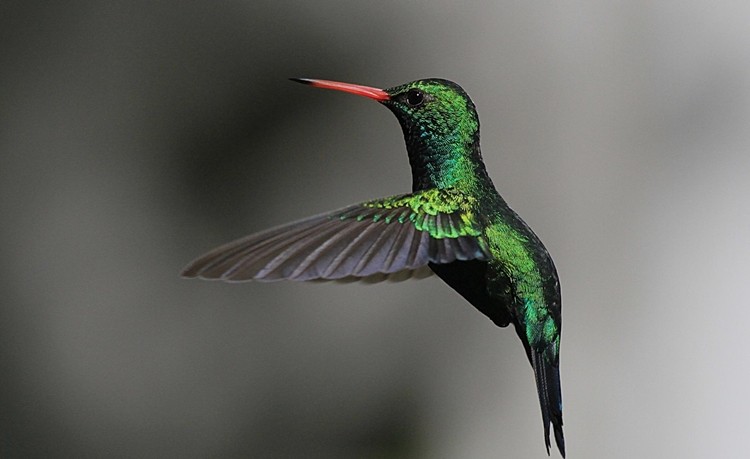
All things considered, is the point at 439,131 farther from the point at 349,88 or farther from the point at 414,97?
the point at 349,88

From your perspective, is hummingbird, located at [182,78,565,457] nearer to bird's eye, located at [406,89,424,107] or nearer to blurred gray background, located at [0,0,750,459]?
bird's eye, located at [406,89,424,107]

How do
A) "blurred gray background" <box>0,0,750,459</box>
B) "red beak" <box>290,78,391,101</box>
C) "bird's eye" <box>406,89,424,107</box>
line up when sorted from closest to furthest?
"red beak" <box>290,78,391,101</box>, "bird's eye" <box>406,89,424,107</box>, "blurred gray background" <box>0,0,750,459</box>

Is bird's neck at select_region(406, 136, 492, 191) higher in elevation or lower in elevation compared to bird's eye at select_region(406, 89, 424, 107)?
lower

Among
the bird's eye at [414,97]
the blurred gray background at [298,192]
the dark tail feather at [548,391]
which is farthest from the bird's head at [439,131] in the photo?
the blurred gray background at [298,192]

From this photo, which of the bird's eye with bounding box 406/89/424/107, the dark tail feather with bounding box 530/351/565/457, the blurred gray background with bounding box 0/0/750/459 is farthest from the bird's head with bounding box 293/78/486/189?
the blurred gray background with bounding box 0/0/750/459

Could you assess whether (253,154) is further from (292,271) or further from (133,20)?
(292,271)

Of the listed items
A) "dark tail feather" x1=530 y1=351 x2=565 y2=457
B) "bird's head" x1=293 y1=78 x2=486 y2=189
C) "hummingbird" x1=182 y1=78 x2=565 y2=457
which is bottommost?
"dark tail feather" x1=530 y1=351 x2=565 y2=457

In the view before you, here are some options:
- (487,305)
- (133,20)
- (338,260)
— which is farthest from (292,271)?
(133,20)

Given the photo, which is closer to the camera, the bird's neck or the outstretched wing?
the outstretched wing
